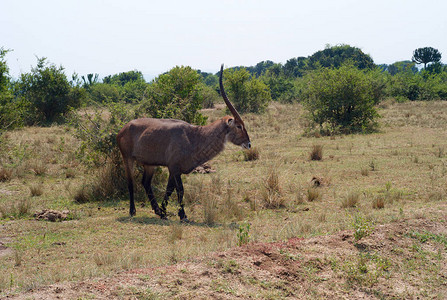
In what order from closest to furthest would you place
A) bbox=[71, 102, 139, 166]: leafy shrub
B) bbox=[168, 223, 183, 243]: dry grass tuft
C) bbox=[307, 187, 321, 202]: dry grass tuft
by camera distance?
bbox=[168, 223, 183, 243]: dry grass tuft
bbox=[307, 187, 321, 202]: dry grass tuft
bbox=[71, 102, 139, 166]: leafy shrub

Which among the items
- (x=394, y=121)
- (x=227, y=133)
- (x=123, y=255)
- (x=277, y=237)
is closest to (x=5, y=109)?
(x=227, y=133)

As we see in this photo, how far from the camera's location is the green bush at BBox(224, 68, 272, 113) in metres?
32.5

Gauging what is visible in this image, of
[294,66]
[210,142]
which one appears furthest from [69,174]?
[294,66]

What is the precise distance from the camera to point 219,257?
4953mm

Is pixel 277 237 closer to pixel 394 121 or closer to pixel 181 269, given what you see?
pixel 181 269

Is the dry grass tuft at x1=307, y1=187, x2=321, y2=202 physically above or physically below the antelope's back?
below

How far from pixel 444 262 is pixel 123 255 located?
4355mm

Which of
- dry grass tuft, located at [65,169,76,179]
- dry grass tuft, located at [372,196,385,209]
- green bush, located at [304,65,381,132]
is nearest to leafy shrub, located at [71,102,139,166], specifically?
dry grass tuft, located at [65,169,76,179]

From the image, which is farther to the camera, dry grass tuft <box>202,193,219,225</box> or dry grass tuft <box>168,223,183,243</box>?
dry grass tuft <box>202,193,219,225</box>

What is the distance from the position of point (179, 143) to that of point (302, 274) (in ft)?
12.9

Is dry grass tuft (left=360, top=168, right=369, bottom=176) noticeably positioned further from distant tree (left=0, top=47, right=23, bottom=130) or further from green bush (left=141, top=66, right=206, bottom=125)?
distant tree (left=0, top=47, right=23, bottom=130)

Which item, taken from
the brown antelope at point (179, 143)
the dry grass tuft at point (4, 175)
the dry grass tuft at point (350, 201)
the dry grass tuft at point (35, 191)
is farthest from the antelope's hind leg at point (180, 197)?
the dry grass tuft at point (4, 175)

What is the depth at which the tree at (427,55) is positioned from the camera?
80875 mm

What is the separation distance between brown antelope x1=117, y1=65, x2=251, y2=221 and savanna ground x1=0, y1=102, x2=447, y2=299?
0.82 meters
